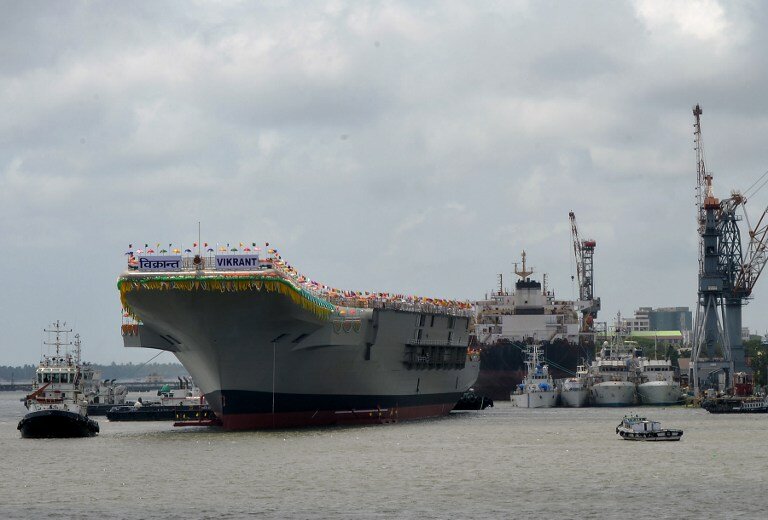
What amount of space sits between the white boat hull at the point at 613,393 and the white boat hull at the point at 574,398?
4.47 feet

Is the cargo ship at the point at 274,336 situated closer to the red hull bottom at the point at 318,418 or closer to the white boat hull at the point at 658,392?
the red hull bottom at the point at 318,418

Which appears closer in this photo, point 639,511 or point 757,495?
point 639,511

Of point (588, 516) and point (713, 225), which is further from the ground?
point (713, 225)

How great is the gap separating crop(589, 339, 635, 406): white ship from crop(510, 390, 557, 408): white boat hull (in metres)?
4.75

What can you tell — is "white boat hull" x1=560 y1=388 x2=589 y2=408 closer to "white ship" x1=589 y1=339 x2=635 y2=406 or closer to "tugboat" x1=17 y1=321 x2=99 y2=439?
"white ship" x1=589 y1=339 x2=635 y2=406

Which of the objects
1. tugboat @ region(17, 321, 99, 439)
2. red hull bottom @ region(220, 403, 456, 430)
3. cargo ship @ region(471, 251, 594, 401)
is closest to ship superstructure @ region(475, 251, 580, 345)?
cargo ship @ region(471, 251, 594, 401)

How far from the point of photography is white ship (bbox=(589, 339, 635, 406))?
502ft

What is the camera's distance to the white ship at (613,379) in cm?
15300

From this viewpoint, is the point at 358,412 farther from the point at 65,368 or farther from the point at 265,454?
the point at 265,454

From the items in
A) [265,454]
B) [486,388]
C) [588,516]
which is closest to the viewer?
[588,516]

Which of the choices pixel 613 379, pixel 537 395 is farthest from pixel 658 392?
pixel 537 395

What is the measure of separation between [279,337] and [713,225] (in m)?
80.3

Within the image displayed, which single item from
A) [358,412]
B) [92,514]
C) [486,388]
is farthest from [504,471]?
[486,388]

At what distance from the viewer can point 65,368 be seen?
88125 mm
